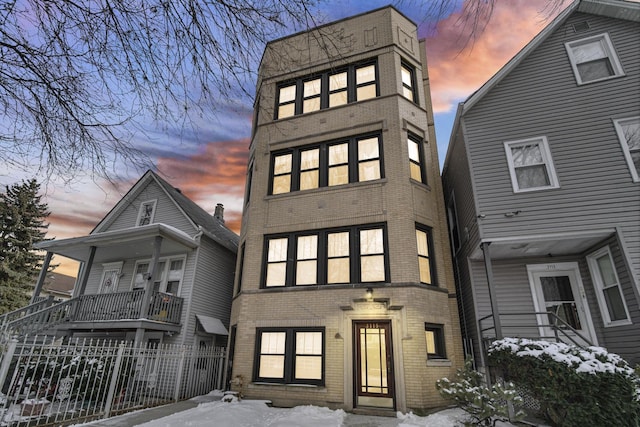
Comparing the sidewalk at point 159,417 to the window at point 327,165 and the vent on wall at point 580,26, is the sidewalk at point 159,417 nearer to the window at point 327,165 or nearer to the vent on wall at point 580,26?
the window at point 327,165

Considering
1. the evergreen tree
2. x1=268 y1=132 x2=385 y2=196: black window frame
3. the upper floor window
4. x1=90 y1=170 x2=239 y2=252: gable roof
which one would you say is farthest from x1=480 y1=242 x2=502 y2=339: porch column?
the evergreen tree

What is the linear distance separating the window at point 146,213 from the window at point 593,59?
17.5 meters

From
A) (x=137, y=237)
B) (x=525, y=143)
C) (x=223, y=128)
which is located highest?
(x=525, y=143)

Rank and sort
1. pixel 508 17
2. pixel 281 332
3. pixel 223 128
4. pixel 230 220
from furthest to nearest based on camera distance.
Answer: pixel 230 220, pixel 281 332, pixel 223 128, pixel 508 17

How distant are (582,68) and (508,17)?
9122 millimetres

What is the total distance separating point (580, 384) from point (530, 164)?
18.5 feet

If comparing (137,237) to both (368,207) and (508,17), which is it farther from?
(508,17)

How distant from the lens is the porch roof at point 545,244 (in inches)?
312

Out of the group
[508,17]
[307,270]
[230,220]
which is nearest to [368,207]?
[307,270]

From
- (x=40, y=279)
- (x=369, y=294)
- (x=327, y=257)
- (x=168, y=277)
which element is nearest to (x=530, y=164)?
(x=369, y=294)

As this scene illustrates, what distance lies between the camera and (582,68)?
9484 millimetres

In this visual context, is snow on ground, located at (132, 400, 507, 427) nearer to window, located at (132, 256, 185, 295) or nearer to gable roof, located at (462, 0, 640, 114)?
window, located at (132, 256, 185, 295)

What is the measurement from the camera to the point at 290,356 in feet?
30.7

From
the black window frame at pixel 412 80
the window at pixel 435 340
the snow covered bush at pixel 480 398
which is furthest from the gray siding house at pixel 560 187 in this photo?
the black window frame at pixel 412 80
